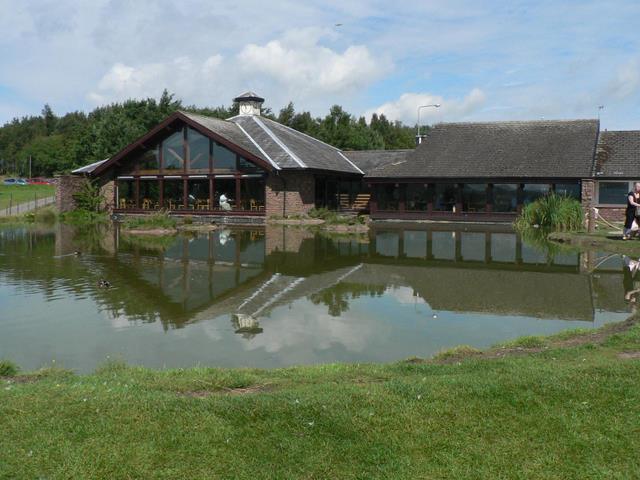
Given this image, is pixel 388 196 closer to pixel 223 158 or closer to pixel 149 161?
pixel 223 158

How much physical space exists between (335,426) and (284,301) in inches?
272

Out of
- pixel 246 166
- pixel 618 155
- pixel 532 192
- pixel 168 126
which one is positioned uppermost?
pixel 168 126

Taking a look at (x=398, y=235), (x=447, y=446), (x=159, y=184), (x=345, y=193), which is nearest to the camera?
(x=447, y=446)

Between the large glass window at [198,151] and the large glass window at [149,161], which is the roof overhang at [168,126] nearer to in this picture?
the large glass window at [149,161]

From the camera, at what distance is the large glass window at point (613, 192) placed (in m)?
29.6

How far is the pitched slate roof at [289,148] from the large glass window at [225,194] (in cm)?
280

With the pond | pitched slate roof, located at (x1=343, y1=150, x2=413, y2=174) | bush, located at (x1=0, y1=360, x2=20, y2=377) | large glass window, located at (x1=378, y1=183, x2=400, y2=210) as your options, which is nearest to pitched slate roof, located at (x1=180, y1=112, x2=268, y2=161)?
large glass window, located at (x1=378, y1=183, x2=400, y2=210)

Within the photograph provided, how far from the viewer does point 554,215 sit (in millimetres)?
25750

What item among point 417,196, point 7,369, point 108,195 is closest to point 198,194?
point 108,195

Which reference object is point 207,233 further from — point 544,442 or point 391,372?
point 544,442

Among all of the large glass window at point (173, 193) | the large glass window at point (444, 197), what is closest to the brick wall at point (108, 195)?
the large glass window at point (173, 193)

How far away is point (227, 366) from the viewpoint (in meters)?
7.55

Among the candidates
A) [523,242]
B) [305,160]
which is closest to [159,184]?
[305,160]

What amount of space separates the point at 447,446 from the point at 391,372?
6.01 feet
